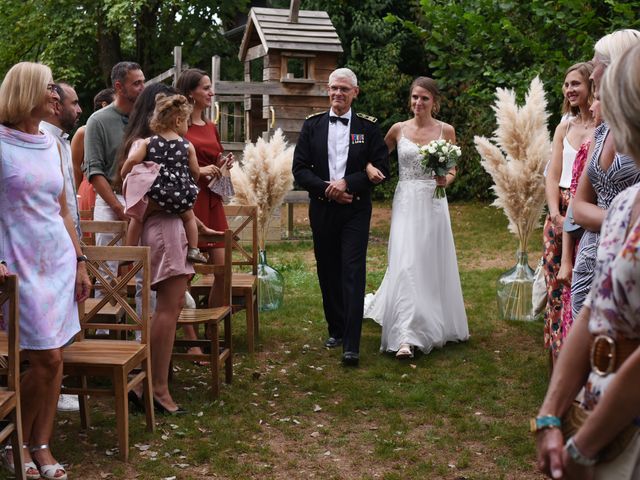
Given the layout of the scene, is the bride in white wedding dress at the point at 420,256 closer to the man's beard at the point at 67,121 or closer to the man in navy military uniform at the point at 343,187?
the man in navy military uniform at the point at 343,187

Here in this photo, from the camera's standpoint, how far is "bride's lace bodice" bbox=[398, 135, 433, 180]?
7.70m

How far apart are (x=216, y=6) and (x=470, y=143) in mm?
7152

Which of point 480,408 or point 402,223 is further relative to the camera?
point 402,223

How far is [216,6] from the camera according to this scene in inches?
885

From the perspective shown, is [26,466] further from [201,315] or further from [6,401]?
[201,315]

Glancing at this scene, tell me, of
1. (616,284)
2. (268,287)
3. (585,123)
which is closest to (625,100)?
(616,284)

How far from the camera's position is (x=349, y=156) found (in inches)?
291

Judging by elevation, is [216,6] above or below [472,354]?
above

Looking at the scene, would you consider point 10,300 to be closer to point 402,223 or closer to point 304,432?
point 304,432

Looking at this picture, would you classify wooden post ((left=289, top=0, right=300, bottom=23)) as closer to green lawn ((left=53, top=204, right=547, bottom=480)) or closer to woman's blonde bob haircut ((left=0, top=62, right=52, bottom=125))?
green lawn ((left=53, top=204, right=547, bottom=480))

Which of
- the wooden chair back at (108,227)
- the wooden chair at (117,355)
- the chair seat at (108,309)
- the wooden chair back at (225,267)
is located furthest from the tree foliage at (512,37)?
the wooden chair at (117,355)

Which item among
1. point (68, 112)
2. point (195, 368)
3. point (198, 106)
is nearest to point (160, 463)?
point (195, 368)

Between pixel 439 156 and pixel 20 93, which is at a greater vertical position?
pixel 20 93

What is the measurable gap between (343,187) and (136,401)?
238 cm
